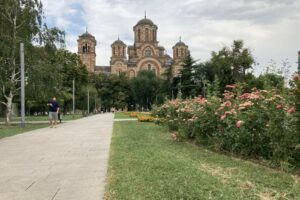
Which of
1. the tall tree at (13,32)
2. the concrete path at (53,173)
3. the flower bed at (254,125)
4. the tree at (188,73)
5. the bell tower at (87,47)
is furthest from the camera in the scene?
the bell tower at (87,47)

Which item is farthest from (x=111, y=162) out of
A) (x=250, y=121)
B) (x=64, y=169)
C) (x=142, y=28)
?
(x=142, y=28)

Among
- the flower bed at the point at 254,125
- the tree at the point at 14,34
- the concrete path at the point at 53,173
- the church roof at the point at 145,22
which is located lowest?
the concrete path at the point at 53,173

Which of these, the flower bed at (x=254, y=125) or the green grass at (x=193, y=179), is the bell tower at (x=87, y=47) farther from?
the green grass at (x=193, y=179)

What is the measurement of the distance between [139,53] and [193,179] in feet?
379

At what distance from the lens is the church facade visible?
119m

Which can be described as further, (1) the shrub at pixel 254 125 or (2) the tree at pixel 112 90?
(2) the tree at pixel 112 90

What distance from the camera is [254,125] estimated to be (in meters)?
7.78

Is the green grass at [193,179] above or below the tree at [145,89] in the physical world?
below

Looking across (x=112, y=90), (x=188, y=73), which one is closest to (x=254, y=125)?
(x=188, y=73)

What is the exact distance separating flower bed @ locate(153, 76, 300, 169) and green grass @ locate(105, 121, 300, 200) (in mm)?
389

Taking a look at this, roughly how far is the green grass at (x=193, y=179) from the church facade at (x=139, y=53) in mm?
108542

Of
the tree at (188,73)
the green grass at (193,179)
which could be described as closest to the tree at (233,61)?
the tree at (188,73)

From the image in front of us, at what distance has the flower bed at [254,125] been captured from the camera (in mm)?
6645

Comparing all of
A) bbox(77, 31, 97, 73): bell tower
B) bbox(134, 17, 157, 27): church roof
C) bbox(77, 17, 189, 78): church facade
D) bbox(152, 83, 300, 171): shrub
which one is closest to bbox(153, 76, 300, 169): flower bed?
bbox(152, 83, 300, 171): shrub
